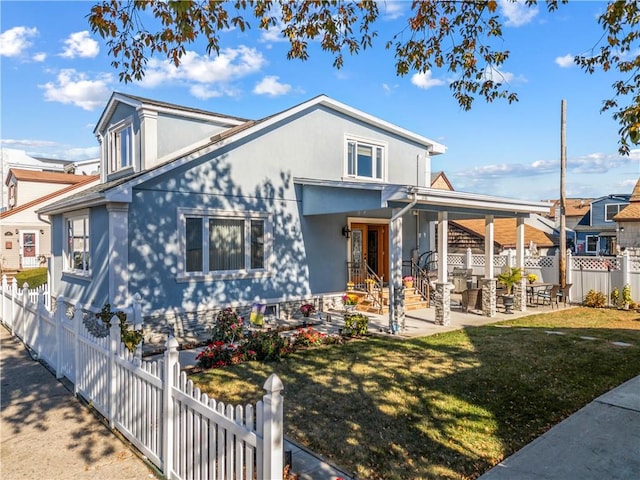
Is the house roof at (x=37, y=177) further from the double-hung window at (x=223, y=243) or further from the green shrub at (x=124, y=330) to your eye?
the green shrub at (x=124, y=330)

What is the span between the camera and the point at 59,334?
22.8 ft

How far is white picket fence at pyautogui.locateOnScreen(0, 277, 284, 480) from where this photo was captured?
2980mm

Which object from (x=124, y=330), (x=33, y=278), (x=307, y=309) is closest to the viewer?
(x=124, y=330)

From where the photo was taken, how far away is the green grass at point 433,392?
4477 millimetres

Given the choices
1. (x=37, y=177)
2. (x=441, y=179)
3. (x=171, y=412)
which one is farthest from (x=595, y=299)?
(x=37, y=177)

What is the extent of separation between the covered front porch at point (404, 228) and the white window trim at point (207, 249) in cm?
152

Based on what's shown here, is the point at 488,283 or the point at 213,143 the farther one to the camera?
the point at 488,283

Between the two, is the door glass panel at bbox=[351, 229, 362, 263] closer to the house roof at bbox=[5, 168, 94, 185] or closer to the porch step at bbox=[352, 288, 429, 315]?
the porch step at bbox=[352, 288, 429, 315]

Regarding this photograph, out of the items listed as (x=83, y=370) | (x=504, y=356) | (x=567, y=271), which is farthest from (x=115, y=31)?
(x=567, y=271)

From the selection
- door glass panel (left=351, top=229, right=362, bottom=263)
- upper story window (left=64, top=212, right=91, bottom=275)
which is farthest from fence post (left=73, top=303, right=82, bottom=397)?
door glass panel (left=351, top=229, right=362, bottom=263)

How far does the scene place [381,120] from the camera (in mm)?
14523

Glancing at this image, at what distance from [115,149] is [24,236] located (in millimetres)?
20443

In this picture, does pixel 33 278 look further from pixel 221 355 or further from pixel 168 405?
pixel 168 405

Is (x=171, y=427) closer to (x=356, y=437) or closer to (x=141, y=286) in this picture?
(x=356, y=437)
